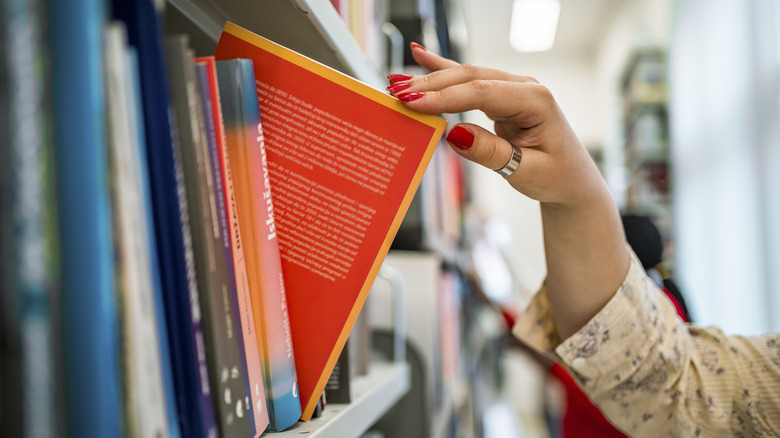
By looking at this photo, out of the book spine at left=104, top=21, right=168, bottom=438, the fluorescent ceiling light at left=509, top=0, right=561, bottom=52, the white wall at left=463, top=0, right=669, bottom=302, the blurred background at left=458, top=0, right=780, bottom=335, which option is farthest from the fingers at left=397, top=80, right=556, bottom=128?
the white wall at left=463, top=0, right=669, bottom=302

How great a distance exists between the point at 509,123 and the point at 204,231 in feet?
1.16

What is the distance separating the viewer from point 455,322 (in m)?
1.96

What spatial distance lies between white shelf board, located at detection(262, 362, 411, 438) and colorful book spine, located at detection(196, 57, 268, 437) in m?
0.07

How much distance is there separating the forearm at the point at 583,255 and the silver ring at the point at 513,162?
142 millimetres

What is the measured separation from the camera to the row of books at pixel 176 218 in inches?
9.4

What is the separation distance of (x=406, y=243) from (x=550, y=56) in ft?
18.2

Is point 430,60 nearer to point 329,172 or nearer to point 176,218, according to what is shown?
point 329,172

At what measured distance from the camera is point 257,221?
445 millimetres

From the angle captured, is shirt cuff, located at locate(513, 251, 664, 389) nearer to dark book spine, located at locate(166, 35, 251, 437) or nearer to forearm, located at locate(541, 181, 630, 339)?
forearm, located at locate(541, 181, 630, 339)

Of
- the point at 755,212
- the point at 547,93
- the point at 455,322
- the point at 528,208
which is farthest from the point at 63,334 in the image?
the point at 528,208

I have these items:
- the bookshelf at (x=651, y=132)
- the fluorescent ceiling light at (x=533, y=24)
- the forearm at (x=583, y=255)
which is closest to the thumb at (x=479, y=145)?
the forearm at (x=583, y=255)

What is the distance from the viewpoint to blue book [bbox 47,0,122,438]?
253mm

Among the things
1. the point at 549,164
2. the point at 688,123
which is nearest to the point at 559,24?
the point at 688,123

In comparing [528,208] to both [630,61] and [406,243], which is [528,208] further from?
[406,243]
